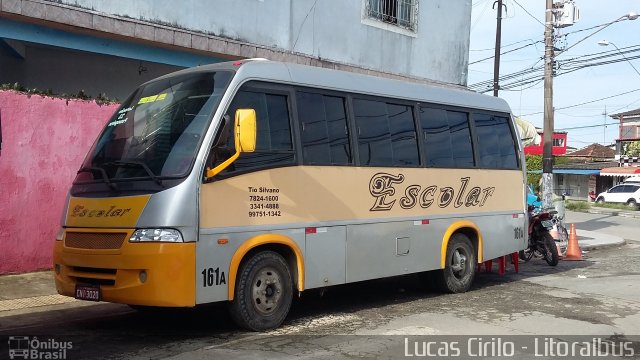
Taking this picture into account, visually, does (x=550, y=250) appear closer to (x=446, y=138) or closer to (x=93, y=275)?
(x=446, y=138)

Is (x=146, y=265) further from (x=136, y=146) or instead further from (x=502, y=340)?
(x=502, y=340)

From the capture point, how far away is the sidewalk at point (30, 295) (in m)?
8.28

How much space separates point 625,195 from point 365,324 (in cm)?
3986

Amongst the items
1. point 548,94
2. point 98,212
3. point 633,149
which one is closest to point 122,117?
point 98,212

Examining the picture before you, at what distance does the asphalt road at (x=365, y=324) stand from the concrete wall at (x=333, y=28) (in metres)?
5.41

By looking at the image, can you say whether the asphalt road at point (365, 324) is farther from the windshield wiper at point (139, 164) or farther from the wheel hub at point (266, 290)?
the windshield wiper at point (139, 164)

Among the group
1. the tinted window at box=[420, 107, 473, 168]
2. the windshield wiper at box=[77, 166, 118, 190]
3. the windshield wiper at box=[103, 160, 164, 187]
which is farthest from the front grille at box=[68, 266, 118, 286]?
the tinted window at box=[420, 107, 473, 168]

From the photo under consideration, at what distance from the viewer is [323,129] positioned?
7625mm

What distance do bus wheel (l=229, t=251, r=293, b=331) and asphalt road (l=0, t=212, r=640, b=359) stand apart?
0.16 metres

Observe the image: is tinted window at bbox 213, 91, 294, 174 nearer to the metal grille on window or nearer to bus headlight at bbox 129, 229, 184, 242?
bus headlight at bbox 129, 229, 184, 242

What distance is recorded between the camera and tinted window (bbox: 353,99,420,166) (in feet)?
26.5

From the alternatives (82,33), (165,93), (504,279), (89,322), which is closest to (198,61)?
(82,33)

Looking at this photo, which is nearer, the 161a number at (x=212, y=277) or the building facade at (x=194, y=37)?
the 161a number at (x=212, y=277)

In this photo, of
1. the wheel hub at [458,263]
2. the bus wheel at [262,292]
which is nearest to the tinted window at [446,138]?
the wheel hub at [458,263]
